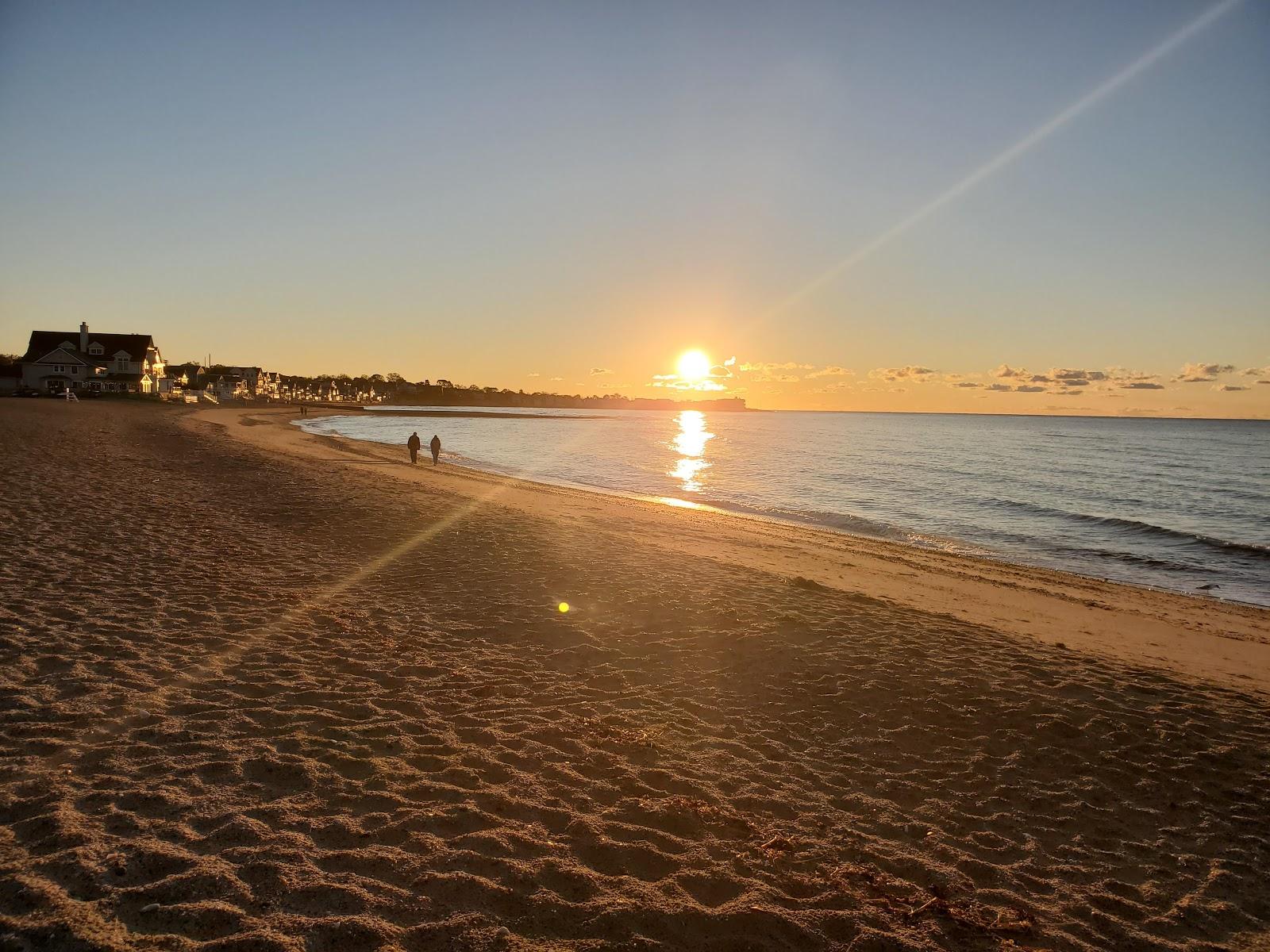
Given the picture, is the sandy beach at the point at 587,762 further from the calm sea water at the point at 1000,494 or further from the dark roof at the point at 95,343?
the dark roof at the point at 95,343

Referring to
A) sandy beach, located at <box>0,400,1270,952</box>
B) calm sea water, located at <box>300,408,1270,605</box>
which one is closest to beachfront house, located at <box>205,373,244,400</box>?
calm sea water, located at <box>300,408,1270,605</box>

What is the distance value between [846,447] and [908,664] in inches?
3100

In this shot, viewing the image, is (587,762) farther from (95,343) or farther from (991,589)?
(95,343)

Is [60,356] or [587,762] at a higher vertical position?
[60,356]

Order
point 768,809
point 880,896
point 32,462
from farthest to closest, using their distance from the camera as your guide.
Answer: point 32,462
point 768,809
point 880,896

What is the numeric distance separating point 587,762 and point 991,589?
13044 millimetres

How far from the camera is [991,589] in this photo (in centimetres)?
1582

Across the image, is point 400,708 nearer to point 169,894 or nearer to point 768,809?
point 169,894

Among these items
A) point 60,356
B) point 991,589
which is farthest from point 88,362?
point 991,589

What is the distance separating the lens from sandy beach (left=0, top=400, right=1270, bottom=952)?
420 cm

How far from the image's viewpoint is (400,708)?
6824mm

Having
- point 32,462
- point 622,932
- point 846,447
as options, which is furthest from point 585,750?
point 846,447

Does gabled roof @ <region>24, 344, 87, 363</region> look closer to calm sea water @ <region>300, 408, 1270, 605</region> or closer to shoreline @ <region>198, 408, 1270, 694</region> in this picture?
calm sea water @ <region>300, 408, 1270, 605</region>

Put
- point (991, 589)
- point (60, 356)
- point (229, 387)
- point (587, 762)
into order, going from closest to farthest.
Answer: point (587, 762)
point (991, 589)
point (60, 356)
point (229, 387)
